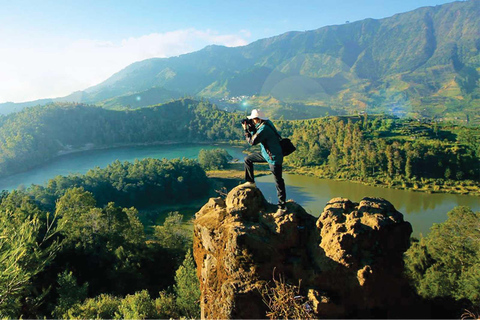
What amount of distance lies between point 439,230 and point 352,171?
42675mm

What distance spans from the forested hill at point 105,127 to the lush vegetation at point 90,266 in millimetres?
78365

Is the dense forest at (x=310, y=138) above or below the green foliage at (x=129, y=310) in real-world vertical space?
below

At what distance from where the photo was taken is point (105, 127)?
4956 inches

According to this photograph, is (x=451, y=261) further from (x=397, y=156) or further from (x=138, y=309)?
(x=397, y=156)

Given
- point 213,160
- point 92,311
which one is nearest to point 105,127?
point 213,160

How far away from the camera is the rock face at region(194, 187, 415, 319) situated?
195 inches

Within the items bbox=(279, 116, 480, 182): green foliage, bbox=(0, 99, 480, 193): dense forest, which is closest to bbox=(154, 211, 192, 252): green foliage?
bbox=(0, 99, 480, 193): dense forest

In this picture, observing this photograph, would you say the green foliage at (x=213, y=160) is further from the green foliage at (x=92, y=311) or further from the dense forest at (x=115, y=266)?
the green foliage at (x=92, y=311)

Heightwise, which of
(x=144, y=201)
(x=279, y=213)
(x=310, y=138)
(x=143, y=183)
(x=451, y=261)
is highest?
(x=279, y=213)

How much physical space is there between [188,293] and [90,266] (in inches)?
348

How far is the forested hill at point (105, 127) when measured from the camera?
102 meters

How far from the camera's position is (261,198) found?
243 inches

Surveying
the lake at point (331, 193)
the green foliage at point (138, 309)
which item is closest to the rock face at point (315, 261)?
the green foliage at point (138, 309)

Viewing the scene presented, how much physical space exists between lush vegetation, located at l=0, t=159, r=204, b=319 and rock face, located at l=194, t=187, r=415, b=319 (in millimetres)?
3337
